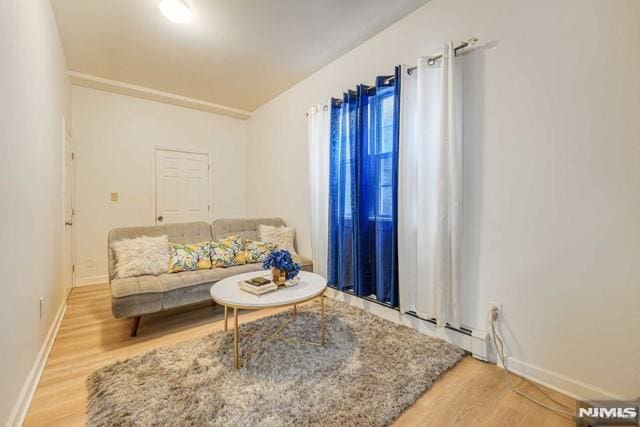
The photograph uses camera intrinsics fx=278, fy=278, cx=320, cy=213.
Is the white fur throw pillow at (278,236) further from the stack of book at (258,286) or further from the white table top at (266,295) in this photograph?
the stack of book at (258,286)

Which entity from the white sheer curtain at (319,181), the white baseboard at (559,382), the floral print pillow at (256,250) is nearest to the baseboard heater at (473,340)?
the white baseboard at (559,382)

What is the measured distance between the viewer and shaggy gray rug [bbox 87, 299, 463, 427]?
4.54 feet

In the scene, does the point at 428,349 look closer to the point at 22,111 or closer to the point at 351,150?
the point at 351,150

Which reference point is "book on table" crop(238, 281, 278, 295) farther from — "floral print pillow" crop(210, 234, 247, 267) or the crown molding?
the crown molding

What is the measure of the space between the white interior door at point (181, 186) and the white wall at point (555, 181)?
3.70 meters

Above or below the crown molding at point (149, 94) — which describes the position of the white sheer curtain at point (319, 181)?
below

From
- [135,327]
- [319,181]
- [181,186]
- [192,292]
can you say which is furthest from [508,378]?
[181,186]

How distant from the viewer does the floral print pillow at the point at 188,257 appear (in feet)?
8.85

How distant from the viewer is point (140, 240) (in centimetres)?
270

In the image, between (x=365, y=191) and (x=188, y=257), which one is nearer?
(x=365, y=191)

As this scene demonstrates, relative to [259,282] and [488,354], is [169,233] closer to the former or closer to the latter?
[259,282]

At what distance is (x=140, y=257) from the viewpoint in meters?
2.57

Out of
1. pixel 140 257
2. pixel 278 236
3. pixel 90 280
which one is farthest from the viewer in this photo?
pixel 90 280

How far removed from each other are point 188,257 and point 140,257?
1.32 ft
